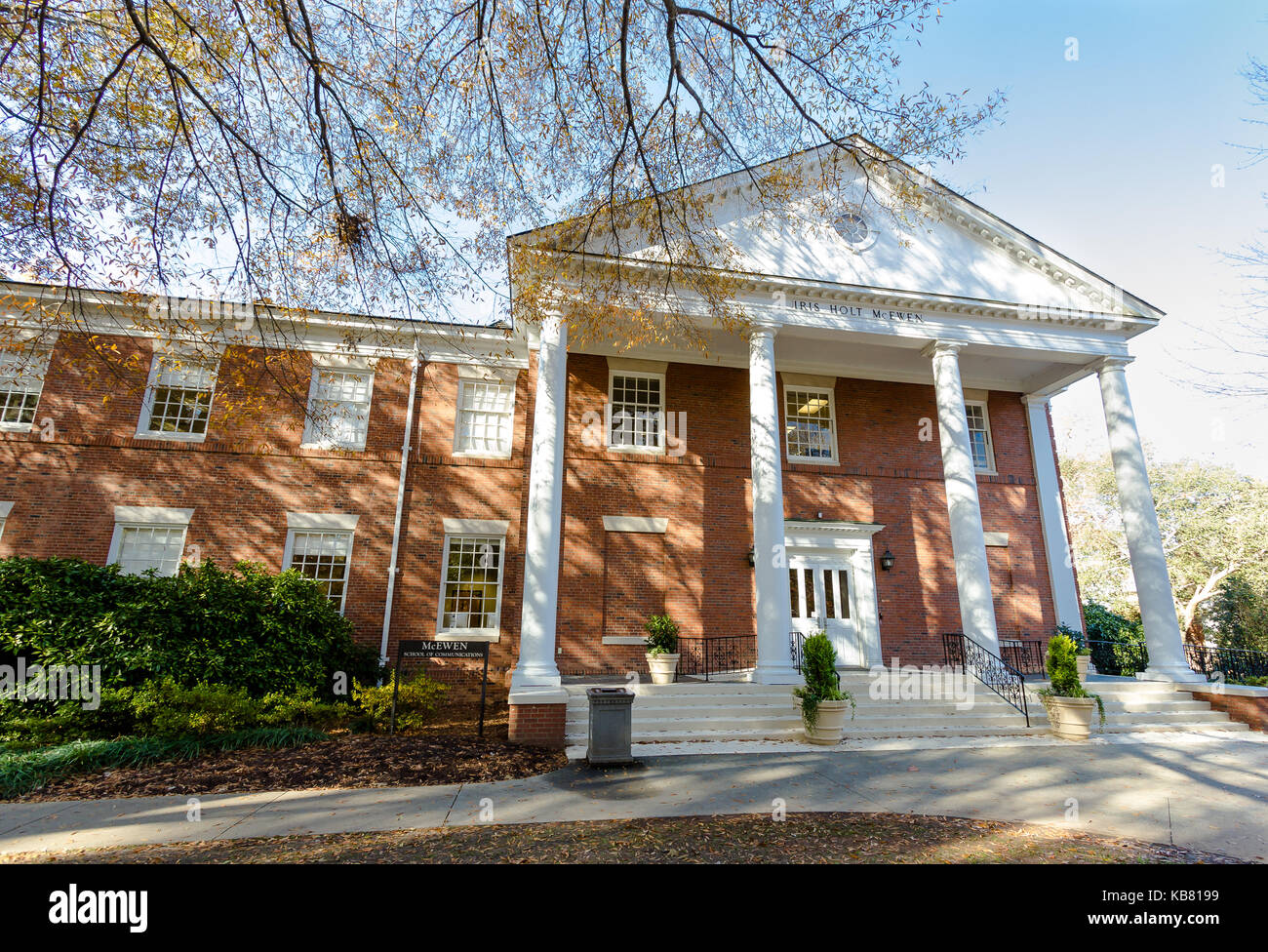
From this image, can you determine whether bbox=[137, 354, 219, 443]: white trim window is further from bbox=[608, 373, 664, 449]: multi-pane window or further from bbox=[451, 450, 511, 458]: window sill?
bbox=[608, 373, 664, 449]: multi-pane window

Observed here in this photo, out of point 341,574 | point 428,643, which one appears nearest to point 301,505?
point 341,574

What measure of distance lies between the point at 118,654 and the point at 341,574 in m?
4.86

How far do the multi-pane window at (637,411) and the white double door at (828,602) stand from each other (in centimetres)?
457

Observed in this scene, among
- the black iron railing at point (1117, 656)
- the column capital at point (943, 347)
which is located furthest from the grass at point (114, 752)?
the black iron railing at point (1117, 656)

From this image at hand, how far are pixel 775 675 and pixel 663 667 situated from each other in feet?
7.49

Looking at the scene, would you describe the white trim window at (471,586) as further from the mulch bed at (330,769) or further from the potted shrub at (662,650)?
the mulch bed at (330,769)

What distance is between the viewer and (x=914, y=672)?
13320 mm

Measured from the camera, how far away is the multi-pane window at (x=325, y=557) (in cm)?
1305

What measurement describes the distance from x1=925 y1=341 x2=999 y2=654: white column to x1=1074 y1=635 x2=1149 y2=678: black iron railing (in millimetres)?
4881

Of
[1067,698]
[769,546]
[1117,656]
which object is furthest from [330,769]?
[1117,656]

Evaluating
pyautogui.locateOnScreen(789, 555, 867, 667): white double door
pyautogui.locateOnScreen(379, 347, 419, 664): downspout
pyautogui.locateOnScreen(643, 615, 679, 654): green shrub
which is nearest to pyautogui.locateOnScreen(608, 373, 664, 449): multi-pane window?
pyautogui.locateOnScreen(643, 615, 679, 654): green shrub

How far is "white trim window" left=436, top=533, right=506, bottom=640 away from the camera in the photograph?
Result: 13227 millimetres

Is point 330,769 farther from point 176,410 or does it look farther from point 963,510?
point 963,510

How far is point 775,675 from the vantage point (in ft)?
35.3
